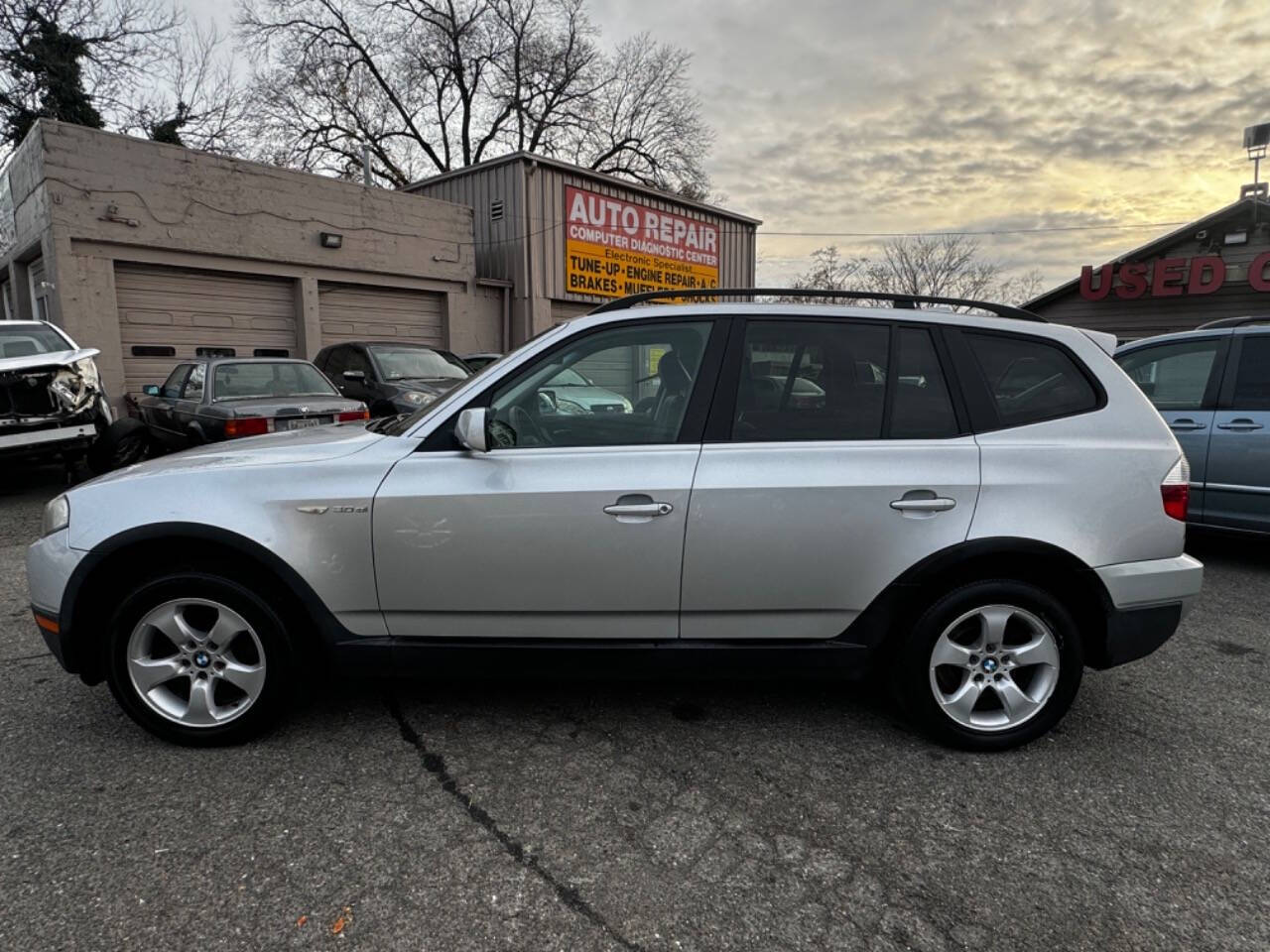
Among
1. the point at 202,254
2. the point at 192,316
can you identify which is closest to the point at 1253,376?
the point at 202,254

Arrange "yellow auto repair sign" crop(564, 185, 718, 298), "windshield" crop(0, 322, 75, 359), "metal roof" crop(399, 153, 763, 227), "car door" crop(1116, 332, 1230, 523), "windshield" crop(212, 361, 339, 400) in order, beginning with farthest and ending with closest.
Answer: "yellow auto repair sign" crop(564, 185, 718, 298), "metal roof" crop(399, 153, 763, 227), "windshield" crop(212, 361, 339, 400), "windshield" crop(0, 322, 75, 359), "car door" crop(1116, 332, 1230, 523)

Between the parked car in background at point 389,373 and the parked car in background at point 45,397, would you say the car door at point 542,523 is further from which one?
the parked car in background at point 389,373

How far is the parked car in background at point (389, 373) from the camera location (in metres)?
9.89

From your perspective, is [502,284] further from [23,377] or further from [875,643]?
[875,643]

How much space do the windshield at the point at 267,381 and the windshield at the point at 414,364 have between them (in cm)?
168

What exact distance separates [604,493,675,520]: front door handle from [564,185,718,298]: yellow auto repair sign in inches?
572

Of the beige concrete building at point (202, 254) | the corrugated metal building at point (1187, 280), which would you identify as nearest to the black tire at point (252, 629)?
the beige concrete building at point (202, 254)

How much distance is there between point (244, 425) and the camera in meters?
7.28

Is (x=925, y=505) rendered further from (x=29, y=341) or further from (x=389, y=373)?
(x=389, y=373)

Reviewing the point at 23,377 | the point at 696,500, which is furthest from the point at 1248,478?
the point at 23,377

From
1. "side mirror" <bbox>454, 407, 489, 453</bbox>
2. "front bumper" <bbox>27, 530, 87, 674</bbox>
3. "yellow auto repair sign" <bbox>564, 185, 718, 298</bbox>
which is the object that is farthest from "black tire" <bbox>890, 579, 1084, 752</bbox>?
"yellow auto repair sign" <bbox>564, 185, 718, 298</bbox>

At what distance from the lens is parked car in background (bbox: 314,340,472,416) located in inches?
389

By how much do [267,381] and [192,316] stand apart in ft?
15.6

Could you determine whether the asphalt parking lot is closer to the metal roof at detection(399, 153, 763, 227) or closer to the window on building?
the window on building
